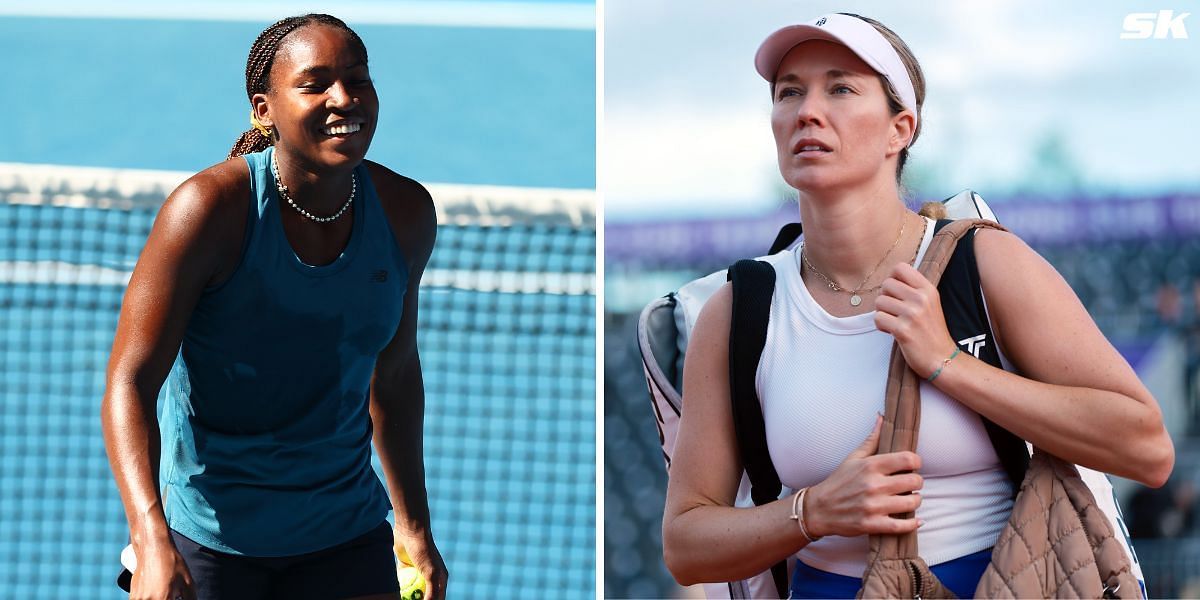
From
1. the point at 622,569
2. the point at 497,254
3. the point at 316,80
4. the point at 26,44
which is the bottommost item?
the point at 622,569

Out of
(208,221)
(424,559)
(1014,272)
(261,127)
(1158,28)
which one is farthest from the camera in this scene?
(1158,28)

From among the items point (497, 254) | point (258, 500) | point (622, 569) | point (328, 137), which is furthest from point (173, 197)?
point (622, 569)

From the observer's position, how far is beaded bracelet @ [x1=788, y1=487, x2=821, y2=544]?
1935 millimetres

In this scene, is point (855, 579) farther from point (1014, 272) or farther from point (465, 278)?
point (465, 278)

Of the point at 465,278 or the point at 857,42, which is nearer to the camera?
the point at 857,42

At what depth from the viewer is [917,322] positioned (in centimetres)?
188

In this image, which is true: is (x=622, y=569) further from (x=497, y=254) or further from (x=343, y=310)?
(x=343, y=310)

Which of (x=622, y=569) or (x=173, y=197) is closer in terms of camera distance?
(x=173, y=197)

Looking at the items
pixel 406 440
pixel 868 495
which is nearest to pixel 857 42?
pixel 868 495

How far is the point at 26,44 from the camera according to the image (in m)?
21.7

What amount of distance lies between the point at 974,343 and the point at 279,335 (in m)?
1.19

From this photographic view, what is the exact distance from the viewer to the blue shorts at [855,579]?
1917 millimetres

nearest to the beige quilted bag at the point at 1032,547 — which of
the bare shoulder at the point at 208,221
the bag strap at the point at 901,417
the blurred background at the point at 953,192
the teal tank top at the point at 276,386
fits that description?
the bag strap at the point at 901,417

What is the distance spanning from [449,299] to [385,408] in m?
3.45
